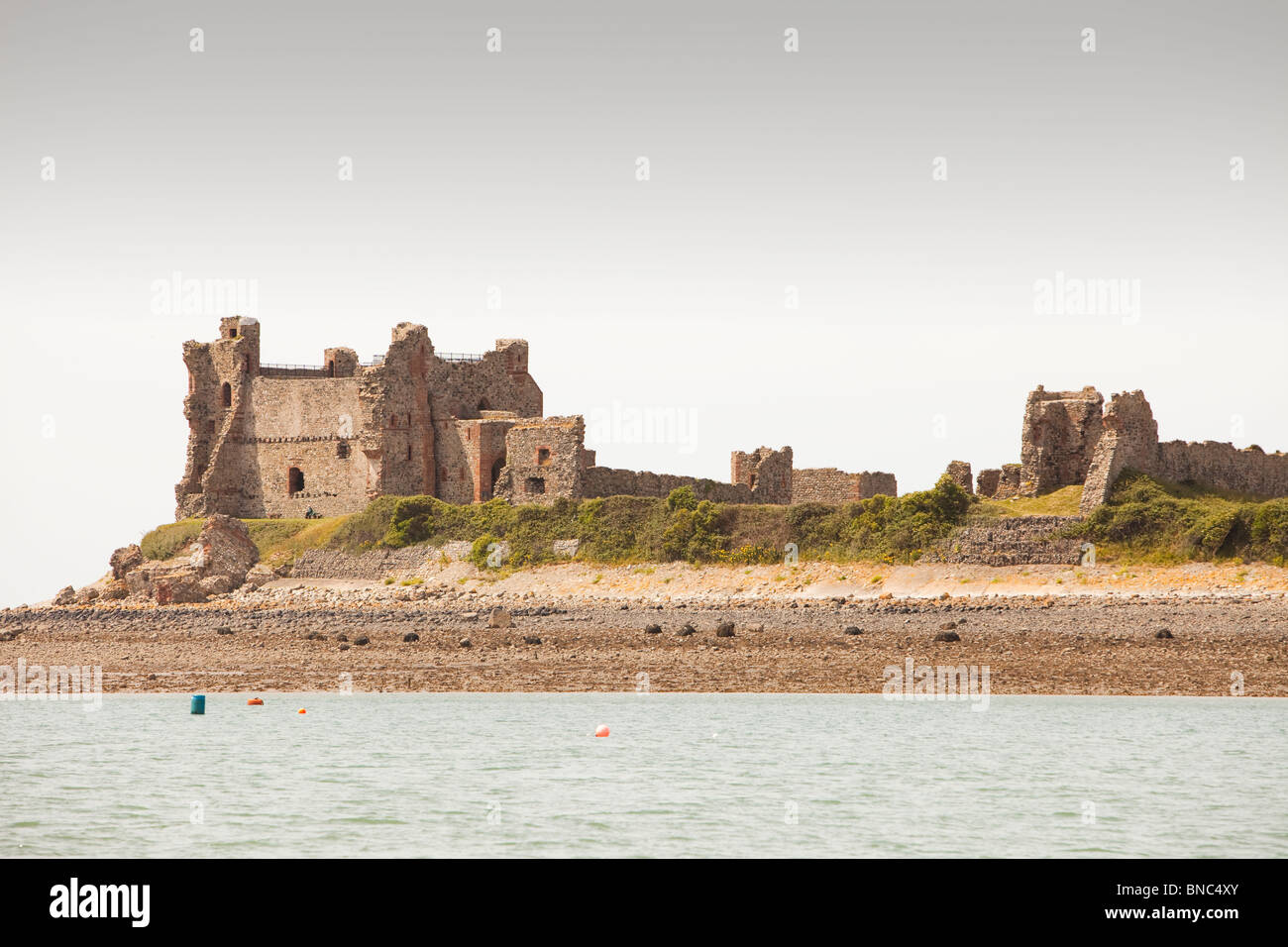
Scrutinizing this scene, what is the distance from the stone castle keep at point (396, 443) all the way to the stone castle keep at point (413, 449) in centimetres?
5

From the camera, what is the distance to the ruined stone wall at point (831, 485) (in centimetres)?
5025

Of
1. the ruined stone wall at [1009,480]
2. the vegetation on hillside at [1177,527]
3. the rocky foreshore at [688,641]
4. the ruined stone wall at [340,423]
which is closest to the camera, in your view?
the rocky foreshore at [688,641]

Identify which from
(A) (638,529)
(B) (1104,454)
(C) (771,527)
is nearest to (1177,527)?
(B) (1104,454)

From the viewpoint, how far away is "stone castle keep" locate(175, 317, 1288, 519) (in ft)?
155

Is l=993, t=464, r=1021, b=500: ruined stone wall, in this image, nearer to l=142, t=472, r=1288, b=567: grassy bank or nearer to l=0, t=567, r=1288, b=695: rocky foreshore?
l=142, t=472, r=1288, b=567: grassy bank

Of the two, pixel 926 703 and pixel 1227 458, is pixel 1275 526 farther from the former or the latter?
pixel 926 703

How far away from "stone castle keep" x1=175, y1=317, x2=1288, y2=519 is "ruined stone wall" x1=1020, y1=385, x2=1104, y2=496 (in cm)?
58

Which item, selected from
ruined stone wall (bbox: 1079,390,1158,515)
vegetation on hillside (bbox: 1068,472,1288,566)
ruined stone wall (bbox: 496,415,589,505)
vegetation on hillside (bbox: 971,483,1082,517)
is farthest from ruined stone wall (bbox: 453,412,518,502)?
vegetation on hillside (bbox: 1068,472,1288,566)

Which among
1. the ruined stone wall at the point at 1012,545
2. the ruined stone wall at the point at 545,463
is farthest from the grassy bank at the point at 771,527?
the ruined stone wall at the point at 545,463

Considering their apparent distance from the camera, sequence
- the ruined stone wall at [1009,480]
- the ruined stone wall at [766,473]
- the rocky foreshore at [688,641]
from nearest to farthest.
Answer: the rocky foreshore at [688,641] < the ruined stone wall at [1009,480] < the ruined stone wall at [766,473]

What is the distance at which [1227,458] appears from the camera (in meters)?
42.7

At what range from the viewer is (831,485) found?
50469 millimetres

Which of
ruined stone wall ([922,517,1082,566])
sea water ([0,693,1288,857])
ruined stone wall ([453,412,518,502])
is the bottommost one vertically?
sea water ([0,693,1288,857])

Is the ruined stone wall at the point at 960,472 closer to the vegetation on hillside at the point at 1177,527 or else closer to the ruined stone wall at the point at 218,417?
the vegetation on hillside at the point at 1177,527
